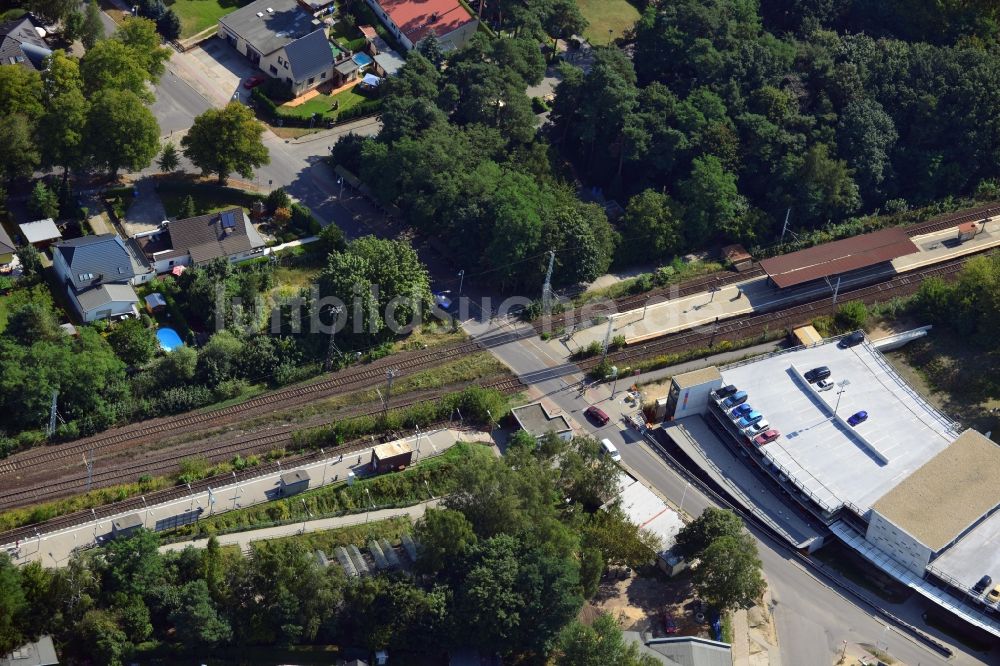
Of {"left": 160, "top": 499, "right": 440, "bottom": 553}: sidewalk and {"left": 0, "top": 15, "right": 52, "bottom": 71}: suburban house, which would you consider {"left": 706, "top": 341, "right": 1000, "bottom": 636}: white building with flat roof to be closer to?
{"left": 160, "top": 499, "right": 440, "bottom": 553}: sidewalk

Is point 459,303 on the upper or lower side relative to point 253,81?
lower

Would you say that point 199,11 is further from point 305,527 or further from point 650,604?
point 650,604

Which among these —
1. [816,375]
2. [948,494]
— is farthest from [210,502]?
[948,494]

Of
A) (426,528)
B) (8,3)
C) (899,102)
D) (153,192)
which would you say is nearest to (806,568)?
(426,528)

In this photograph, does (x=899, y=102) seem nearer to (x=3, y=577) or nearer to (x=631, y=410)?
(x=631, y=410)

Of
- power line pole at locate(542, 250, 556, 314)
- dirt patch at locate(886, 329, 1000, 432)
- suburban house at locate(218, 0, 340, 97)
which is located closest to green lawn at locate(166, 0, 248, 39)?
suburban house at locate(218, 0, 340, 97)
